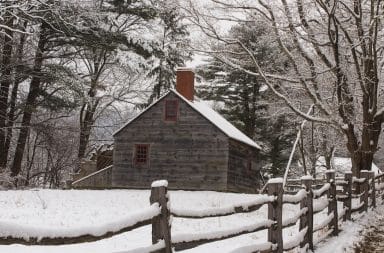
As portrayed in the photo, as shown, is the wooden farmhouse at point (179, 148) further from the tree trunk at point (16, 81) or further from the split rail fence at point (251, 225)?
the split rail fence at point (251, 225)

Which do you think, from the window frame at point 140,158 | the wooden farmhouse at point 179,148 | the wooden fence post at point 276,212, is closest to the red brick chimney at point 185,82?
the wooden farmhouse at point 179,148

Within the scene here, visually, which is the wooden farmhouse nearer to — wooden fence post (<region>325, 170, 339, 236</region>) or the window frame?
the window frame

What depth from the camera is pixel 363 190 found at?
16.6 metres

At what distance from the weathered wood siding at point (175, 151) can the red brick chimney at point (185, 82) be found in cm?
116

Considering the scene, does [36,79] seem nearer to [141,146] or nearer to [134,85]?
[141,146]

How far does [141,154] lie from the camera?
29.1m

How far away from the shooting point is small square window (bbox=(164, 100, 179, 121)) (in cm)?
2866

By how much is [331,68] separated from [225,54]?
5784mm

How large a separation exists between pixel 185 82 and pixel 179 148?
13.3 ft

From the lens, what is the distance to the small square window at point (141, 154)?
2902 cm

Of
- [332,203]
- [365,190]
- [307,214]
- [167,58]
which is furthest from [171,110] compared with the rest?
[307,214]

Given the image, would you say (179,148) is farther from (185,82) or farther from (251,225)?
(251,225)

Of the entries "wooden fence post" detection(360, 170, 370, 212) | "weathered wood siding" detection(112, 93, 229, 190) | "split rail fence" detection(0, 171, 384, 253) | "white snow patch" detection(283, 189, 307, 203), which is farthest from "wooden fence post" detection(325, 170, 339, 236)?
"weathered wood siding" detection(112, 93, 229, 190)

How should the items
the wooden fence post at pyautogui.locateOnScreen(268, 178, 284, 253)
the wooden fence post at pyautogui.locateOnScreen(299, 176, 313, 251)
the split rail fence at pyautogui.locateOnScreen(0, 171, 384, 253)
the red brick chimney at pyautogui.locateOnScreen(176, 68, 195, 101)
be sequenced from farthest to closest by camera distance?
the red brick chimney at pyautogui.locateOnScreen(176, 68, 195, 101) < the wooden fence post at pyautogui.locateOnScreen(299, 176, 313, 251) < the wooden fence post at pyautogui.locateOnScreen(268, 178, 284, 253) < the split rail fence at pyautogui.locateOnScreen(0, 171, 384, 253)
